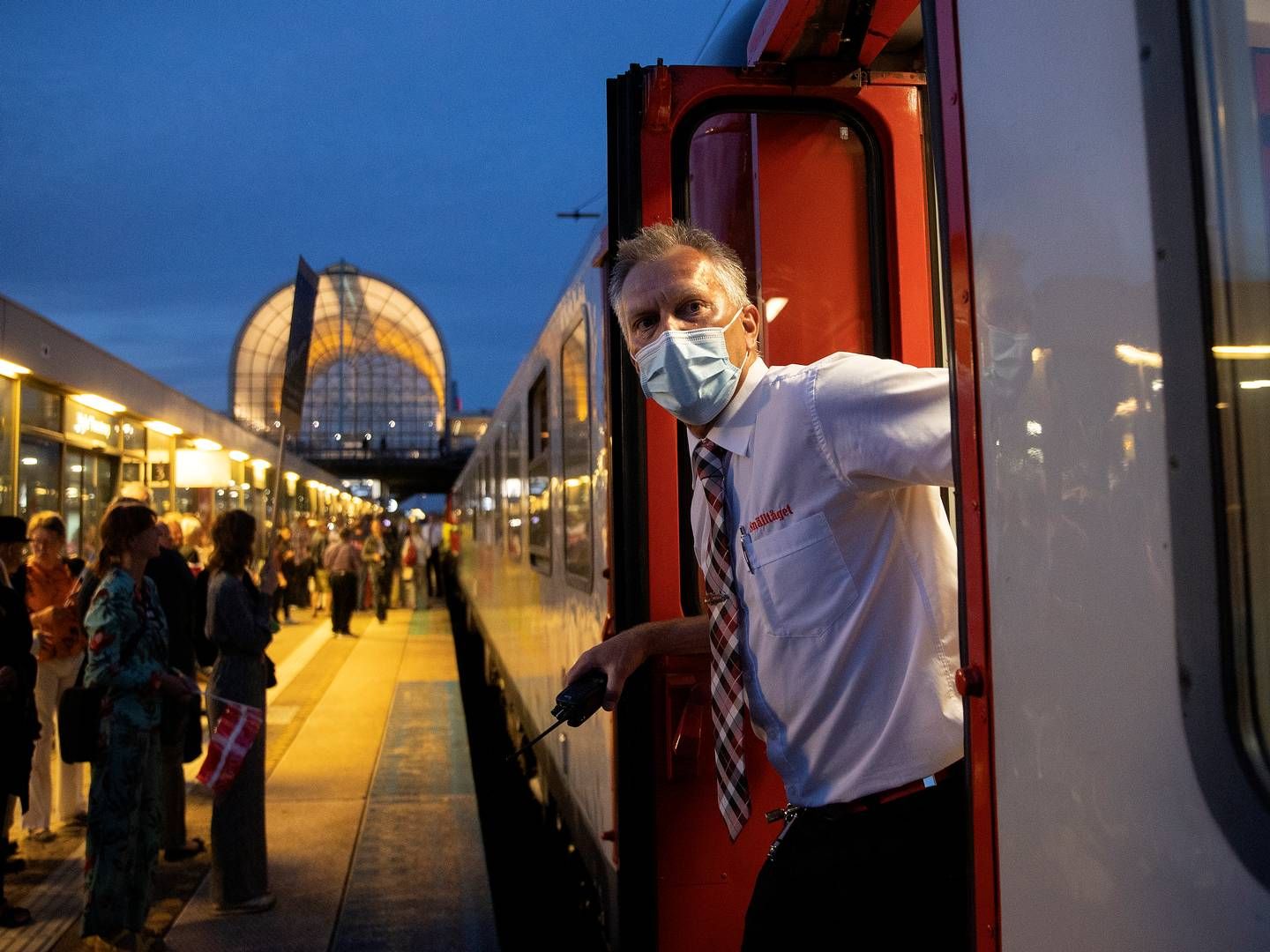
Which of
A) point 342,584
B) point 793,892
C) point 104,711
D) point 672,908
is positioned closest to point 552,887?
point 104,711

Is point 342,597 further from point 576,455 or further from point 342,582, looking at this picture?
point 576,455

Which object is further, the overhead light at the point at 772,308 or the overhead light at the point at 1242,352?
the overhead light at the point at 772,308

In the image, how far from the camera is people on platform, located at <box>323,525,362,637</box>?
60.1ft

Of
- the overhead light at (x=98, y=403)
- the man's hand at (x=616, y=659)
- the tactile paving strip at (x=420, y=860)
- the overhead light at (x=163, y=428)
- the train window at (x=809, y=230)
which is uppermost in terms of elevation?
the overhead light at (x=163, y=428)

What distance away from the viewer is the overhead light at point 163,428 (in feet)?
44.2

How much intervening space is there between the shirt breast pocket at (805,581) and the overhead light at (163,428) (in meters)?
12.6

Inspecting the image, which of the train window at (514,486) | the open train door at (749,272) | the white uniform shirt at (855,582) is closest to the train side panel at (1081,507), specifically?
the white uniform shirt at (855,582)

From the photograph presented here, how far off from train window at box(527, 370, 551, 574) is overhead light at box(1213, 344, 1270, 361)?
4676 mm

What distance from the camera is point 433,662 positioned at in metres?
14.9

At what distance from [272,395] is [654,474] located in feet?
215

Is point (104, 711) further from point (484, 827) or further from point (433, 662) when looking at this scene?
point (433, 662)

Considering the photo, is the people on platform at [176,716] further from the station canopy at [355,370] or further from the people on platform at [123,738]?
the station canopy at [355,370]

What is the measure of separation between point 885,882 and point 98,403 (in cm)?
1101

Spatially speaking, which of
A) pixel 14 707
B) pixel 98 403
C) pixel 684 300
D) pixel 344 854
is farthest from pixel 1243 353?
pixel 98 403
